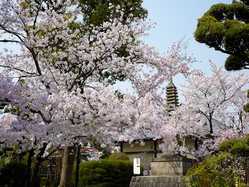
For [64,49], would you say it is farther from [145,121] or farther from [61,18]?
[145,121]

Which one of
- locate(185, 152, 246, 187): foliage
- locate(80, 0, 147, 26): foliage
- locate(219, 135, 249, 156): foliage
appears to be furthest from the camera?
locate(80, 0, 147, 26): foliage

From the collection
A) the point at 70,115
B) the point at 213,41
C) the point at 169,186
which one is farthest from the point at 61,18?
the point at 169,186

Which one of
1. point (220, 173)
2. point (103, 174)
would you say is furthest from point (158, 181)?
point (220, 173)

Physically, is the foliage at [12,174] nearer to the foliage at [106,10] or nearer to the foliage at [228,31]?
the foliage at [106,10]

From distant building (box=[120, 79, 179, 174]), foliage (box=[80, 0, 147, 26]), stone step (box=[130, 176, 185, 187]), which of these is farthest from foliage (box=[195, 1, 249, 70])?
distant building (box=[120, 79, 179, 174])

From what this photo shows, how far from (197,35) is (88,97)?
332 centimetres

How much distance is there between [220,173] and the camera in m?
10.2

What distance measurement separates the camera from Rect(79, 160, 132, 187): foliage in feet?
50.3

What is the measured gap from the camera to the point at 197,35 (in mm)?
10000

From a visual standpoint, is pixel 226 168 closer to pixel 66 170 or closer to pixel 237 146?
pixel 237 146

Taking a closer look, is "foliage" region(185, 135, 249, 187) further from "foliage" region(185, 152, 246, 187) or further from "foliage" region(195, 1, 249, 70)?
"foliage" region(195, 1, 249, 70)

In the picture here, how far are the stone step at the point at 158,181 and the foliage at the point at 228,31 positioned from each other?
5184 mm

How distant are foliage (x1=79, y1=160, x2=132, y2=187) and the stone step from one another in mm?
1266

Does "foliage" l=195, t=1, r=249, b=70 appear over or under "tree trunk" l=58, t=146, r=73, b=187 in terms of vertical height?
over
